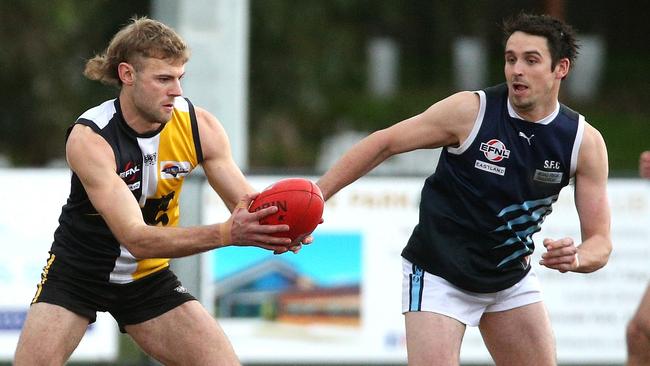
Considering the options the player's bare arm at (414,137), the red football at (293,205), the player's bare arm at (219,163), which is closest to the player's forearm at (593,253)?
the player's bare arm at (414,137)

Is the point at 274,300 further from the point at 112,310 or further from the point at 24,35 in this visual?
the point at 24,35

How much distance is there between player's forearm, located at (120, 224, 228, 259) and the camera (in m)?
6.00

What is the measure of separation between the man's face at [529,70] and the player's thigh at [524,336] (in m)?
1.07

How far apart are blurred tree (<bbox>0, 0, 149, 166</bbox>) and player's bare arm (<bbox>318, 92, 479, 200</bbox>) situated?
12644 mm

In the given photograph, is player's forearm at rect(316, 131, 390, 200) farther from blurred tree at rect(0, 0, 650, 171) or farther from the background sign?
blurred tree at rect(0, 0, 650, 171)

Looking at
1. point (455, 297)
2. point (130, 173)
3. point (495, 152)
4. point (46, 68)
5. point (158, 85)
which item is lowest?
point (455, 297)

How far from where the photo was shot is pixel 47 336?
6.45 metres

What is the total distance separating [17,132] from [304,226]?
1500 centimetres

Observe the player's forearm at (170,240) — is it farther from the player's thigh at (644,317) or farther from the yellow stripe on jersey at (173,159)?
the player's thigh at (644,317)

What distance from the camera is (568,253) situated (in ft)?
20.0

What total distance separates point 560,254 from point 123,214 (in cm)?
206

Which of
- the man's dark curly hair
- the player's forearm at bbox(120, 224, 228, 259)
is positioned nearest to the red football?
the player's forearm at bbox(120, 224, 228, 259)

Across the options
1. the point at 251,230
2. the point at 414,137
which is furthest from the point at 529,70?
the point at 251,230

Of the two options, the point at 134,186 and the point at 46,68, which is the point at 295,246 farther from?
the point at 46,68
